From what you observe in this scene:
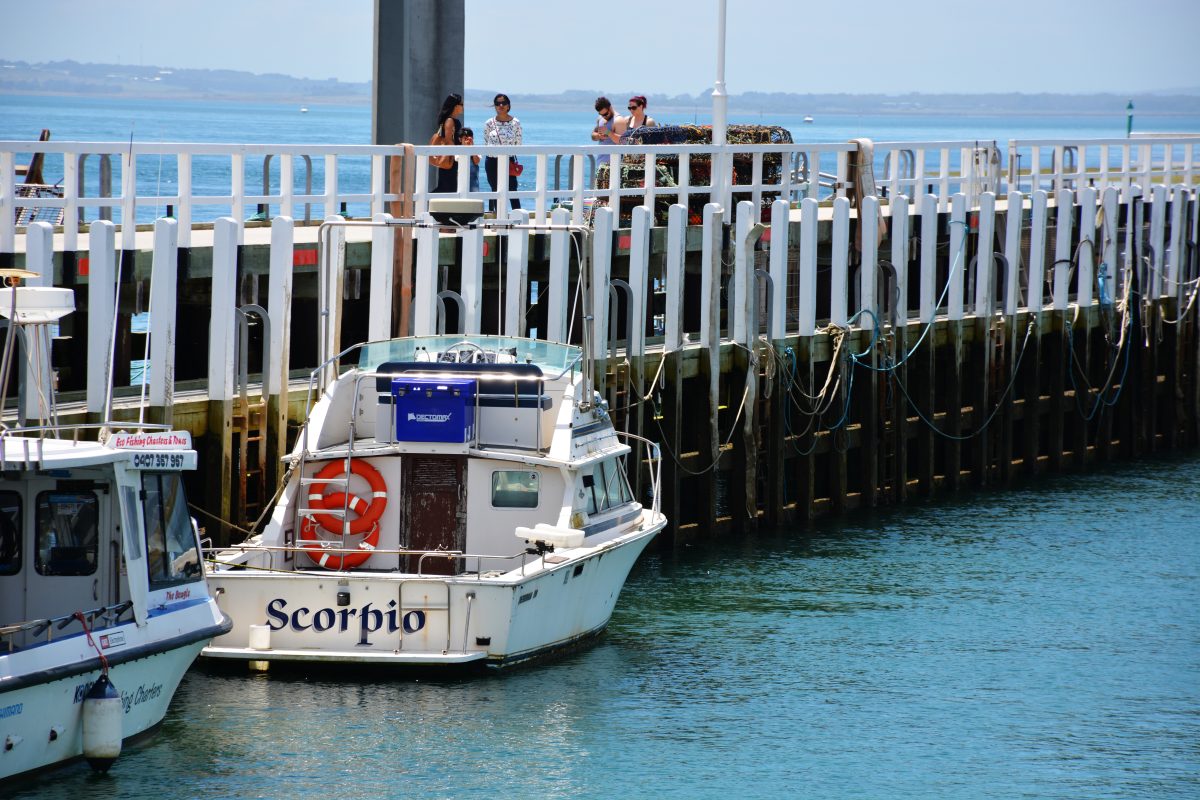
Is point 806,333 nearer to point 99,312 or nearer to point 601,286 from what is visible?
point 601,286

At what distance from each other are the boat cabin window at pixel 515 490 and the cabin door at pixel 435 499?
0.95 feet

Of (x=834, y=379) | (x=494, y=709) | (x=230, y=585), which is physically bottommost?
(x=494, y=709)

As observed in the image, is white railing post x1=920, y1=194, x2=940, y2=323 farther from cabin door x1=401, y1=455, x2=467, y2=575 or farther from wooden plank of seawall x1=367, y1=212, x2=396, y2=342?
cabin door x1=401, y1=455, x2=467, y2=575

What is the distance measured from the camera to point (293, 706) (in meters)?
15.2

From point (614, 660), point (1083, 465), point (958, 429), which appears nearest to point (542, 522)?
point (614, 660)

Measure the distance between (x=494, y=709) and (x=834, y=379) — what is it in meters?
9.73

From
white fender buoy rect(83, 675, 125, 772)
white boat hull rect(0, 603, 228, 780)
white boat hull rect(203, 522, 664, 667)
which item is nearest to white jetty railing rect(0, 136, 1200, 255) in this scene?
white boat hull rect(203, 522, 664, 667)

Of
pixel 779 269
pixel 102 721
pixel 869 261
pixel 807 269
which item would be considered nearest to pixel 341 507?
pixel 102 721

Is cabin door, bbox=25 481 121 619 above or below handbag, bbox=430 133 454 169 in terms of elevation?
below

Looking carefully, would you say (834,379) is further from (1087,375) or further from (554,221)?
(1087,375)

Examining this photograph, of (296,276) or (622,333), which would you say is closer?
(296,276)

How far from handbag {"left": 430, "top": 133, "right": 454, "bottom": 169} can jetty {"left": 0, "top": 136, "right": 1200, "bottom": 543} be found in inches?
22.5

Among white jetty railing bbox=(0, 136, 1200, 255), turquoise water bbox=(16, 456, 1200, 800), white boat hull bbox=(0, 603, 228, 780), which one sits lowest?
turquoise water bbox=(16, 456, 1200, 800)

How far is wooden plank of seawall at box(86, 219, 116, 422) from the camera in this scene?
16.3 metres
